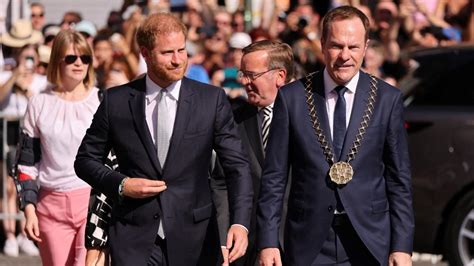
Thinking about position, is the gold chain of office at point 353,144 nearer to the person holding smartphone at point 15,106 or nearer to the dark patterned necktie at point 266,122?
the dark patterned necktie at point 266,122

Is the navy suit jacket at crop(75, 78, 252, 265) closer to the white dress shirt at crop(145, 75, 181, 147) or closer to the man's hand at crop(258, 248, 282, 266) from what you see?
the white dress shirt at crop(145, 75, 181, 147)

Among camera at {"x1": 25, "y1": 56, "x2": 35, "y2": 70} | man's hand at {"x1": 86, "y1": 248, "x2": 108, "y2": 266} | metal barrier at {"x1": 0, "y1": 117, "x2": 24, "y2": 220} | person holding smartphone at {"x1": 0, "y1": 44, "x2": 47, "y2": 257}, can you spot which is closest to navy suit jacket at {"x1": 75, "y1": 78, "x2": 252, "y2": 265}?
man's hand at {"x1": 86, "y1": 248, "x2": 108, "y2": 266}

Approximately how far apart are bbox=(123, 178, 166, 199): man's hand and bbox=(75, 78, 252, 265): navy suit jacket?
0.06m

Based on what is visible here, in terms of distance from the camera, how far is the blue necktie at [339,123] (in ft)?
21.0

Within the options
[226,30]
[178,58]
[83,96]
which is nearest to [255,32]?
[226,30]

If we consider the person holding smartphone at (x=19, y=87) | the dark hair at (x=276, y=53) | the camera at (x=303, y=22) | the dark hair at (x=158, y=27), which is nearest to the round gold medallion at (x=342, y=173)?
the dark hair at (x=158, y=27)

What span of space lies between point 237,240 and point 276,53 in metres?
1.72

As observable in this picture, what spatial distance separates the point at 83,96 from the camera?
8570 mm

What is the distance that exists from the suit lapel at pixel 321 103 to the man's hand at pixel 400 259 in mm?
586

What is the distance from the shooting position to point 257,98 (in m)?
7.84

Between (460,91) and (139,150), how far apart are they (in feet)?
18.0

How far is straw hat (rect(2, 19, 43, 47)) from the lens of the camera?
50.0 feet

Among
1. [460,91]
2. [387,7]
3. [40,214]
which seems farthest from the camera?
[387,7]

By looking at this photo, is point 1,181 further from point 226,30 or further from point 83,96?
point 83,96
